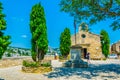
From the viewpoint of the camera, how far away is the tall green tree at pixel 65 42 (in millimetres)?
46000

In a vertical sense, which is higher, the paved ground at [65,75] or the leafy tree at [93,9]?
the leafy tree at [93,9]

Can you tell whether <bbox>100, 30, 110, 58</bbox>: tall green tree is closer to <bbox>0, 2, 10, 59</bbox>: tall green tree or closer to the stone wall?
the stone wall

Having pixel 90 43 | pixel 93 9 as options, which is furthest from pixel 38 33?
pixel 90 43

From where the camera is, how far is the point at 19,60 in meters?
33.8

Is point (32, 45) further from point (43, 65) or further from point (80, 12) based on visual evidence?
point (80, 12)

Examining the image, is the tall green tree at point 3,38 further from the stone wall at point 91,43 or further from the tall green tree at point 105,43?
the tall green tree at point 105,43

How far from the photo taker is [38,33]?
1069 inches

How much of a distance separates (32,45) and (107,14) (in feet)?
27.5

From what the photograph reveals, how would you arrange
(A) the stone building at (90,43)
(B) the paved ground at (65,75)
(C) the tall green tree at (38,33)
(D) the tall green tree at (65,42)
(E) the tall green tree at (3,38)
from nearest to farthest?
(E) the tall green tree at (3,38) → (B) the paved ground at (65,75) → (C) the tall green tree at (38,33) → (D) the tall green tree at (65,42) → (A) the stone building at (90,43)

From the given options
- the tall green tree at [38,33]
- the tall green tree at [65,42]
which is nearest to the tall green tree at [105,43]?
the tall green tree at [65,42]

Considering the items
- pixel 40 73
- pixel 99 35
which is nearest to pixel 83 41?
pixel 99 35

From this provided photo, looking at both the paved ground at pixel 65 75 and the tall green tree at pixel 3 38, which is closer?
the tall green tree at pixel 3 38

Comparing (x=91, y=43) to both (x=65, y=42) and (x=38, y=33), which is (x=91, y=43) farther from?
(x=38, y=33)

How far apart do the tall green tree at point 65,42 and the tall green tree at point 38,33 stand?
18487 millimetres
